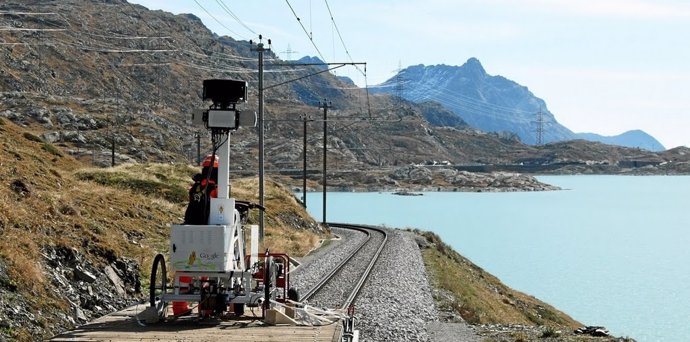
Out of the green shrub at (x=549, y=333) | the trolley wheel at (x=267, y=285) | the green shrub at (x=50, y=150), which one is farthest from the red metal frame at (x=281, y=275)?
the green shrub at (x=50, y=150)

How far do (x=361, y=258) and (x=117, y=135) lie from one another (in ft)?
438

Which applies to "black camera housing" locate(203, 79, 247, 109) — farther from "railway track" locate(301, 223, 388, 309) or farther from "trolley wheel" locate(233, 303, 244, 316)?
"railway track" locate(301, 223, 388, 309)

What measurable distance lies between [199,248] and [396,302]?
11.1 metres

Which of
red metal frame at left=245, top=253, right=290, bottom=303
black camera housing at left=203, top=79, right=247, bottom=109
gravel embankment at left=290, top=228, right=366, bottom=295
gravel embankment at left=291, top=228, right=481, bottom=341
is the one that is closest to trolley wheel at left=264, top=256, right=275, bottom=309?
red metal frame at left=245, top=253, right=290, bottom=303

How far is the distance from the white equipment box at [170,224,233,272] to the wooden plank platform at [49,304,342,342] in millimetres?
840

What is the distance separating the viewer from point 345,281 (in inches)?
1013

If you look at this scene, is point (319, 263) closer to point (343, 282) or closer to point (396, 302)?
point (343, 282)

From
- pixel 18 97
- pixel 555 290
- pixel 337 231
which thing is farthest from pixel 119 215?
pixel 18 97

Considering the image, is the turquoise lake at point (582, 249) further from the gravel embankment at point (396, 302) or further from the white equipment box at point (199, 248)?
the white equipment box at point (199, 248)

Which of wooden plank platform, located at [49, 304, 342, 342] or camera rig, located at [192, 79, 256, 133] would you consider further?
camera rig, located at [192, 79, 256, 133]

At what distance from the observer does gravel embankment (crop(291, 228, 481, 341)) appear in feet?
55.6

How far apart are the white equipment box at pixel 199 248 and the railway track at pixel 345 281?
360 inches

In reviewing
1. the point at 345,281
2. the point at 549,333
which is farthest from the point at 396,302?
the point at 549,333

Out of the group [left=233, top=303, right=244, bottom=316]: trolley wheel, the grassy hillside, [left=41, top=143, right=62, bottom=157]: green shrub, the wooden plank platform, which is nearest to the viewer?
the wooden plank platform
